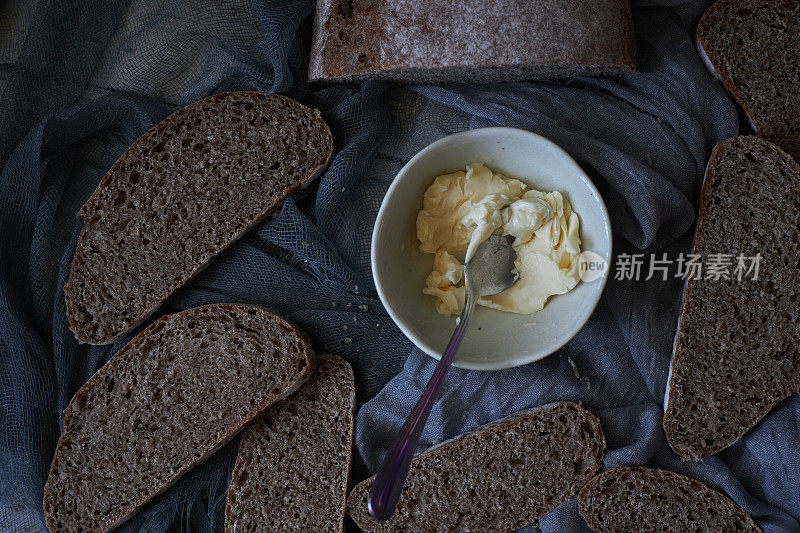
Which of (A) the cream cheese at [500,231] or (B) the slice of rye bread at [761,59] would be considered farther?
(B) the slice of rye bread at [761,59]

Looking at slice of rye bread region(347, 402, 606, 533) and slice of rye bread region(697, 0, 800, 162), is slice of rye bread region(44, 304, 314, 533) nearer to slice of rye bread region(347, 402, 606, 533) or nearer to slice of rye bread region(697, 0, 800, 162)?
slice of rye bread region(347, 402, 606, 533)

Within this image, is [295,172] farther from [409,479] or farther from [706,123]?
[706,123]

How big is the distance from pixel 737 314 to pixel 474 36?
1.18 meters

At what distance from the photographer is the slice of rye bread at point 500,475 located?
7.23 feet

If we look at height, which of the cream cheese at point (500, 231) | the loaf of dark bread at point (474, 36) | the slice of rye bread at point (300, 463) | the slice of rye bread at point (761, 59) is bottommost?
the slice of rye bread at point (300, 463)

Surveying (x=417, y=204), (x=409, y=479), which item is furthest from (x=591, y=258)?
(x=409, y=479)

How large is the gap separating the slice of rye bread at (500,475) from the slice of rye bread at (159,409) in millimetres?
498

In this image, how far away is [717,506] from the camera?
219 cm

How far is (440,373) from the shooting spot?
6.07 feet

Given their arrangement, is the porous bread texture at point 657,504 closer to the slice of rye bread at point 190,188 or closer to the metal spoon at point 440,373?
the metal spoon at point 440,373

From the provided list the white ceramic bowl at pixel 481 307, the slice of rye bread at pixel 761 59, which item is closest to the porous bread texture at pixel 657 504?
the white ceramic bowl at pixel 481 307

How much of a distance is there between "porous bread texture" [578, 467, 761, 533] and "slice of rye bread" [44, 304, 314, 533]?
38.8 inches

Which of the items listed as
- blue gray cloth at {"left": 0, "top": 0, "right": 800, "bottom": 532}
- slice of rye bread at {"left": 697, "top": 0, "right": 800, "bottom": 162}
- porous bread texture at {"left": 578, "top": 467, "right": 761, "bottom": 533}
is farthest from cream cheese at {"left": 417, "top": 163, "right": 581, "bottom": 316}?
slice of rye bread at {"left": 697, "top": 0, "right": 800, "bottom": 162}

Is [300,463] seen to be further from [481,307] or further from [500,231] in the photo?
[500,231]
